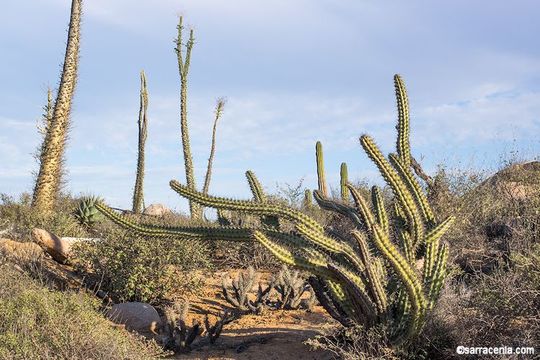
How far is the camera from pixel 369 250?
6703 mm

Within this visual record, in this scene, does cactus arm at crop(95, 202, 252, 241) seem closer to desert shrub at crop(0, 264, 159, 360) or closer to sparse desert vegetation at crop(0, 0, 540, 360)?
sparse desert vegetation at crop(0, 0, 540, 360)

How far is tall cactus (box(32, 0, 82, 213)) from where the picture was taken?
1638 cm

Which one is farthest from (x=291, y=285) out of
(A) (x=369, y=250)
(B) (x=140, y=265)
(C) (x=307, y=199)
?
(C) (x=307, y=199)

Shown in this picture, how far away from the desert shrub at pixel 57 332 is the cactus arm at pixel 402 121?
3621mm

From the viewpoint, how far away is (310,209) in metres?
18.8

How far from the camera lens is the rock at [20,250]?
11.1 m

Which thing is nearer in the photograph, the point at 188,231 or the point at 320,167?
the point at 188,231

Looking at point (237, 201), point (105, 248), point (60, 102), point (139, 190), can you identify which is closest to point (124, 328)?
point (105, 248)

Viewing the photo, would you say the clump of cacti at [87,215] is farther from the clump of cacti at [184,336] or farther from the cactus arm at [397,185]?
the cactus arm at [397,185]

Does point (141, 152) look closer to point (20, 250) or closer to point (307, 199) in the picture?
point (307, 199)

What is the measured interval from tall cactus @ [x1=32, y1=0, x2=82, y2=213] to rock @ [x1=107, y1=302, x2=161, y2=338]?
7457 millimetres

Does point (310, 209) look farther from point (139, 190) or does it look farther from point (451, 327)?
point (451, 327)

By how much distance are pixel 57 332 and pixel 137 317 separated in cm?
254

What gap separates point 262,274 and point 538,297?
21.8 feet
